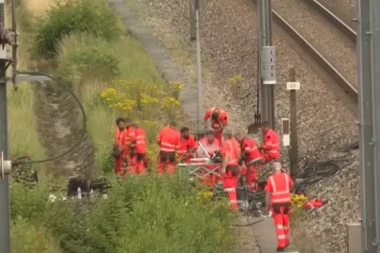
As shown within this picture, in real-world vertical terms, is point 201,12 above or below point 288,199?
above

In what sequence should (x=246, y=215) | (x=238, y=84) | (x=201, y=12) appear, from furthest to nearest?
(x=201, y=12)
(x=238, y=84)
(x=246, y=215)

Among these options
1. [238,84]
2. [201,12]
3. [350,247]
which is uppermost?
[201,12]

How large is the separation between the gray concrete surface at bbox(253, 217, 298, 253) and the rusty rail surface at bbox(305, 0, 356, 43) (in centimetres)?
1223

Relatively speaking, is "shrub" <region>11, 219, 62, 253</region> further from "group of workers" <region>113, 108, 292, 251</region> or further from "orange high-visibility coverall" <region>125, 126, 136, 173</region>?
"orange high-visibility coverall" <region>125, 126, 136, 173</region>

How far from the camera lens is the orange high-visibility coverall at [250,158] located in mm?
21297

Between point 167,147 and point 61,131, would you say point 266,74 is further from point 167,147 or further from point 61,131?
point 61,131

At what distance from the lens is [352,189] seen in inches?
807

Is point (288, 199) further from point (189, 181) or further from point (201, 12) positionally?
Result: point (201, 12)

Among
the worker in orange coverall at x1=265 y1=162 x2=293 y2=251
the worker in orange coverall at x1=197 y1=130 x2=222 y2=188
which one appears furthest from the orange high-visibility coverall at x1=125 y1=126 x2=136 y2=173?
the worker in orange coverall at x1=265 y1=162 x2=293 y2=251

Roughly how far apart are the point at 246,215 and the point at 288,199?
8.57 ft

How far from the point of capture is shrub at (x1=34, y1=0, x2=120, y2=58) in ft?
116

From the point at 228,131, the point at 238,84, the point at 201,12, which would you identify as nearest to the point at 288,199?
the point at 228,131

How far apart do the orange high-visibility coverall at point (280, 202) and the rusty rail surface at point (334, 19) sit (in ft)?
45.9

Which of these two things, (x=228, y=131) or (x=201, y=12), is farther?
(x=201, y=12)
